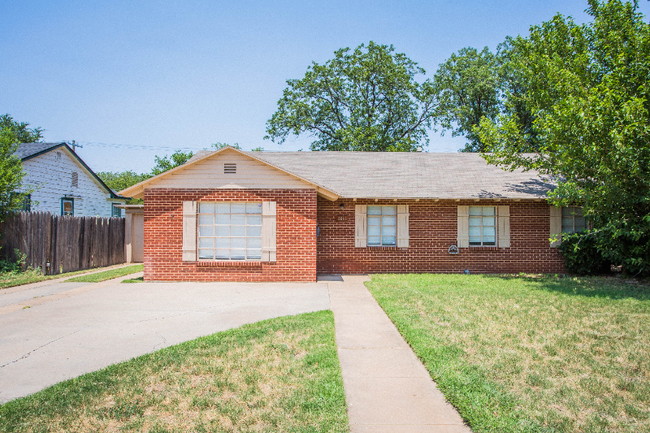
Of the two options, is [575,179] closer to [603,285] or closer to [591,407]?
[603,285]

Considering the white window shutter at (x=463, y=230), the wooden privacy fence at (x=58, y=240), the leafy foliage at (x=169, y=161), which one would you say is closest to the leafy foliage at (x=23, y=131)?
the leafy foliage at (x=169, y=161)

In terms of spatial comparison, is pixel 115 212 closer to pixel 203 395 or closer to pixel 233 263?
pixel 233 263

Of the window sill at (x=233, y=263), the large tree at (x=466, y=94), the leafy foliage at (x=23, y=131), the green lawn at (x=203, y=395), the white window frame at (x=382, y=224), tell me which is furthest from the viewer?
the leafy foliage at (x=23, y=131)

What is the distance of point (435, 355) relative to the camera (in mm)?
5223

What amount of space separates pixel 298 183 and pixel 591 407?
924cm

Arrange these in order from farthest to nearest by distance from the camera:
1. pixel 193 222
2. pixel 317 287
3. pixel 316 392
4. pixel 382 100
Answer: pixel 382 100, pixel 193 222, pixel 317 287, pixel 316 392

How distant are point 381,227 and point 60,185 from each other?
16.2 metres

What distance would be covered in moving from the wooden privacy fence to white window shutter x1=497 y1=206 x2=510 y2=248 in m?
14.7

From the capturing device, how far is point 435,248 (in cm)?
1405

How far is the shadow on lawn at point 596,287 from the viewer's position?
32.1ft

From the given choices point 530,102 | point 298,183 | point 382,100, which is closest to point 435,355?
point 298,183

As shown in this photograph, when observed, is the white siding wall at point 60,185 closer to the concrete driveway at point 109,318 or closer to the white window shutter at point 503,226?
the concrete driveway at point 109,318

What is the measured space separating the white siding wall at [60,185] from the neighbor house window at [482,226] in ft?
54.9

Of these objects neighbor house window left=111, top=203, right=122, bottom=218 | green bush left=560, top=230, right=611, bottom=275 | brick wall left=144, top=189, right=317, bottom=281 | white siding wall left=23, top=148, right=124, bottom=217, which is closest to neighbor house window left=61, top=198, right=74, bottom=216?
white siding wall left=23, top=148, right=124, bottom=217
